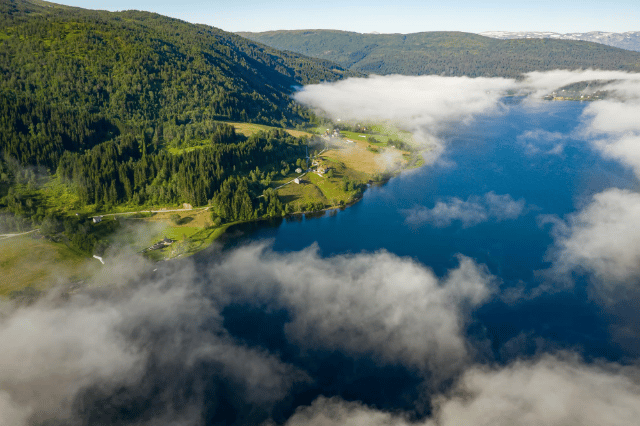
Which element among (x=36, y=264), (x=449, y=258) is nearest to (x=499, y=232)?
(x=449, y=258)

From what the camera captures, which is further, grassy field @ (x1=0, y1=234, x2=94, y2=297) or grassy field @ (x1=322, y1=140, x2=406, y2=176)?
grassy field @ (x1=322, y1=140, x2=406, y2=176)

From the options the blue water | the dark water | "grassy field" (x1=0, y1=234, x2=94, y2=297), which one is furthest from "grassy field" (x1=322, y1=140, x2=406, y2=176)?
"grassy field" (x1=0, y1=234, x2=94, y2=297)

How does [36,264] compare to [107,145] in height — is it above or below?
below

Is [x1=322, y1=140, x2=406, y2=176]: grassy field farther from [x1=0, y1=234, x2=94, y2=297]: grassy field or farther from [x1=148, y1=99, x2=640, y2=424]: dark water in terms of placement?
[x1=0, y1=234, x2=94, y2=297]: grassy field

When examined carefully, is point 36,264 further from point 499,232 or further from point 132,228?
point 499,232

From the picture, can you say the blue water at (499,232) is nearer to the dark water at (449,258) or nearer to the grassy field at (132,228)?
the dark water at (449,258)

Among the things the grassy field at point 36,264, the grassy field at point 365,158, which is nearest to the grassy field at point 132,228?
the grassy field at point 36,264

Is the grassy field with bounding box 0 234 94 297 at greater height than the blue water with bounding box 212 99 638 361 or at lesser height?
lesser

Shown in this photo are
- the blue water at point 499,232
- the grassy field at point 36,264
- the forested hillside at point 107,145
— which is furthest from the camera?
the forested hillside at point 107,145

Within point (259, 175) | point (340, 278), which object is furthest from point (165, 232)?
point (340, 278)
